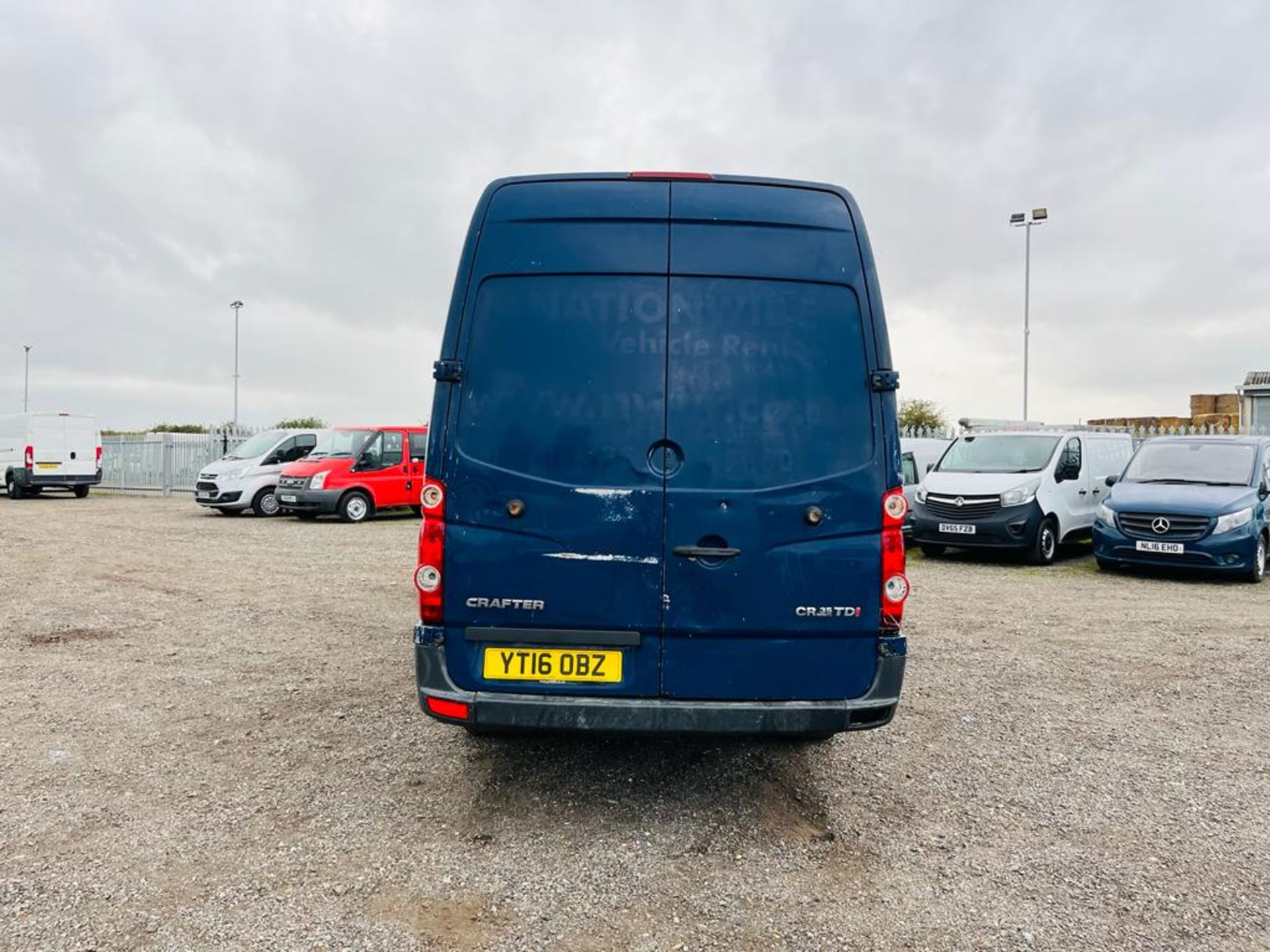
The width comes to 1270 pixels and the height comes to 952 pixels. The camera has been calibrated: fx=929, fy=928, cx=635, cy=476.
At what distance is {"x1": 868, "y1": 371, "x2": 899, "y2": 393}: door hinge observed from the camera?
362 centimetres

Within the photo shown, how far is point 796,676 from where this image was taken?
11.9 ft

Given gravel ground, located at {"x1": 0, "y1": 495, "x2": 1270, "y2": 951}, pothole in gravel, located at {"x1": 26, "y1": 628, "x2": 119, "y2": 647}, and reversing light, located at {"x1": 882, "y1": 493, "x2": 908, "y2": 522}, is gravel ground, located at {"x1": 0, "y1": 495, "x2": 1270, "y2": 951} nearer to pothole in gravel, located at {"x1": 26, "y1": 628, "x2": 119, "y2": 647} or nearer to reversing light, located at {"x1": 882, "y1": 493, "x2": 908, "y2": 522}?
pothole in gravel, located at {"x1": 26, "y1": 628, "x2": 119, "y2": 647}

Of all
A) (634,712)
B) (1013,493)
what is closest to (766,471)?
(634,712)

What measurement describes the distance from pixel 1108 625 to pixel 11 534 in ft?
51.5

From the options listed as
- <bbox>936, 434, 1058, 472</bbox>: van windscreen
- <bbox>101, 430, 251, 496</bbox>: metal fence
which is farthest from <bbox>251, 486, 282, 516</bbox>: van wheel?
<bbox>936, 434, 1058, 472</bbox>: van windscreen

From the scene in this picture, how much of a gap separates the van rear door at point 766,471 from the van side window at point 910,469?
1138cm

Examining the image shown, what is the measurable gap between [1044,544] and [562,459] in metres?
10.8

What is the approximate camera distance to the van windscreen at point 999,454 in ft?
42.8

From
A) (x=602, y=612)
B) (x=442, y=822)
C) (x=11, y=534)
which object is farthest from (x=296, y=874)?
(x=11, y=534)

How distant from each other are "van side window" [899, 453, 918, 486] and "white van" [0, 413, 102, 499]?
2072 cm

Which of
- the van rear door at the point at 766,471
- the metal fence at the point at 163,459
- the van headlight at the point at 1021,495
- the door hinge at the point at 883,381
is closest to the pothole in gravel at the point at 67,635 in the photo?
the van rear door at the point at 766,471

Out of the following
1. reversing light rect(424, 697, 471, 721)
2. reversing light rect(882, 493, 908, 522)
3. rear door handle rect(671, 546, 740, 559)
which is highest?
reversing light rect(882, 493, 908, 522)

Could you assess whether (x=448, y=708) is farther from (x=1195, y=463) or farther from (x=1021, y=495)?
(x=1195, y=463)

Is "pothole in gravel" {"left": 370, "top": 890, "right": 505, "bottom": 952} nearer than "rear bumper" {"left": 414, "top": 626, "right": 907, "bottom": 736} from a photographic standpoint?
Yes
